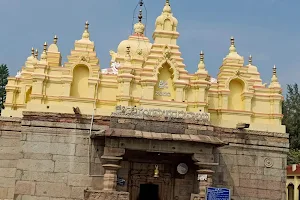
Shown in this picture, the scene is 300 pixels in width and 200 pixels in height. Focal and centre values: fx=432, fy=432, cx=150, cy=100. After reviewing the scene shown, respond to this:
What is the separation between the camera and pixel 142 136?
1340 centimetres

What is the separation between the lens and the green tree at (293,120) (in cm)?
3479

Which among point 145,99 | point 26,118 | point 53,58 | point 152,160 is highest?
point 53,58

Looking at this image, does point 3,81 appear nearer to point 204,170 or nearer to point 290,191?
point 290,191

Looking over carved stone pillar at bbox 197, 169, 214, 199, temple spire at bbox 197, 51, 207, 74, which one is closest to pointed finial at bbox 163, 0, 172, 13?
temple spire at bbox 197, 51, 207, 74

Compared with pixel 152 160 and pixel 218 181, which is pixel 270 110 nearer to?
pixel 218 181

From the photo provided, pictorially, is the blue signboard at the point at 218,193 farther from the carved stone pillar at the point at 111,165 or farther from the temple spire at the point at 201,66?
the temple spire at the point at 201,66

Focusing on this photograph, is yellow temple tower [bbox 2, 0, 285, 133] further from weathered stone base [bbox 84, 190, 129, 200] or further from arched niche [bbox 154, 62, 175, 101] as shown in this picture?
weathered stone base [bbox 84, 190, 129, 200]

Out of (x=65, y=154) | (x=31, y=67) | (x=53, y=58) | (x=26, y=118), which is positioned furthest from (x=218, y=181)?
(x=31, y=67)

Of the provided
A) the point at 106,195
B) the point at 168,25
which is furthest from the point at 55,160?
the point at 168,25

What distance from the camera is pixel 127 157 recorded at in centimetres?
1512

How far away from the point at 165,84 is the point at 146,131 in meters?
2.77

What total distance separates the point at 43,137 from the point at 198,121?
528 cm

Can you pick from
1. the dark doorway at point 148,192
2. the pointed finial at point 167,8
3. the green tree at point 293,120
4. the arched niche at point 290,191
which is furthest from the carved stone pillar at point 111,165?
the green tree at point 293,120

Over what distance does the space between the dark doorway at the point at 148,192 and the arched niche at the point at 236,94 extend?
14.3ft
